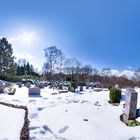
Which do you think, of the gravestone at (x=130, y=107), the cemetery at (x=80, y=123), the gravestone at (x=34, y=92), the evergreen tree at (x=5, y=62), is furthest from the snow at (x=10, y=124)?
the evergreen tree at (x=5, y=62)

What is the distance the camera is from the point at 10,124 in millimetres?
11594

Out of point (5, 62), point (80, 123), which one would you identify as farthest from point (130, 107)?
point (5, 62)

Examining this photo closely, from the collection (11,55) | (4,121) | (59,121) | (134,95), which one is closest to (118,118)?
(134,95)

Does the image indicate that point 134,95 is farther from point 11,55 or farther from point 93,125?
point 11,55

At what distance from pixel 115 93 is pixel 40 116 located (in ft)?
27.9

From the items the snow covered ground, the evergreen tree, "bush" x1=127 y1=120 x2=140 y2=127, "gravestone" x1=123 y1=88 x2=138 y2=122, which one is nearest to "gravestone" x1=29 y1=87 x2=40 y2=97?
the snow covered ground

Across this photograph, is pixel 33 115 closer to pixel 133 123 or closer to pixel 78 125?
pixel 78 125

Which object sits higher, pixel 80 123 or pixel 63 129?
pixel 80 123

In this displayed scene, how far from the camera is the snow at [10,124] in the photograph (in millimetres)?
9797

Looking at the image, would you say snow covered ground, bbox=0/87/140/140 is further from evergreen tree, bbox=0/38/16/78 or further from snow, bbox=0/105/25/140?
evergreen tree, bbox=0/38/16/78

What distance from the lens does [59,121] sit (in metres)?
12.9

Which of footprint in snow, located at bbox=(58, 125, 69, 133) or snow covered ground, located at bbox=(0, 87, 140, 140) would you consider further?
footprint in snow, located at bbox=(58, 125, 69, 133)

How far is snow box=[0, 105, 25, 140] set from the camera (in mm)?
9797

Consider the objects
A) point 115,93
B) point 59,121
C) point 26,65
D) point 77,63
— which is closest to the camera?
point 59,121
